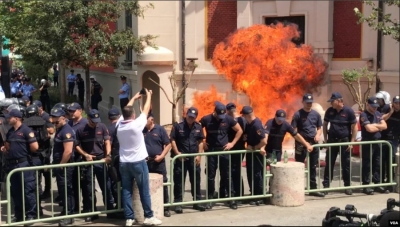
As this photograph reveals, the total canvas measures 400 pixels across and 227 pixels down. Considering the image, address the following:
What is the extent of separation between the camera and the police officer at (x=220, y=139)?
871cm

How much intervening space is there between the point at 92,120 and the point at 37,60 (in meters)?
10.5

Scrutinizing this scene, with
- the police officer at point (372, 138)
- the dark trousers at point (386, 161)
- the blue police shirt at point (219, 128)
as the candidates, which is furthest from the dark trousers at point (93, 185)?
the dark trousers at point (386, 161)

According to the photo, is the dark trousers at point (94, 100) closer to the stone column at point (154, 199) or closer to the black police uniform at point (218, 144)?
the black police uniform at point (218, 144)

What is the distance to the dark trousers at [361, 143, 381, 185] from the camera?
958 cm

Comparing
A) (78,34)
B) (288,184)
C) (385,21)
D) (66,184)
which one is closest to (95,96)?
(78,34)

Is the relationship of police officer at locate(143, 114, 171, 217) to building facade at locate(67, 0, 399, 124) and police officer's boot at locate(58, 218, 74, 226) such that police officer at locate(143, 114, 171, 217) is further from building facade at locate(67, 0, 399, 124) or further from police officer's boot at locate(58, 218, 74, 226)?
building facade at locate(67, 0, 399, 124)

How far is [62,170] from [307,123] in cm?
400

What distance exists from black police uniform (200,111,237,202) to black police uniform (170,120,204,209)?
0.20 metres

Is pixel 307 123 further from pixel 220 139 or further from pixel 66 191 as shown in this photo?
pixel 66 191

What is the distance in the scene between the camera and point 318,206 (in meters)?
8.65

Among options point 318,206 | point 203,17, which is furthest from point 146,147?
point 203,17

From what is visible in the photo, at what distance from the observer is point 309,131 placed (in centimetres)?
941

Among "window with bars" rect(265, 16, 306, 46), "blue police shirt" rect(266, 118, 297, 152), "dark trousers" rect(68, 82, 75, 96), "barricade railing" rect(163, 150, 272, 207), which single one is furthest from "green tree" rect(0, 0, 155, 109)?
"blue police shirt" rect(266, 118, 297, 152)

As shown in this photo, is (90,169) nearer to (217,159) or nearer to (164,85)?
(217,159)
